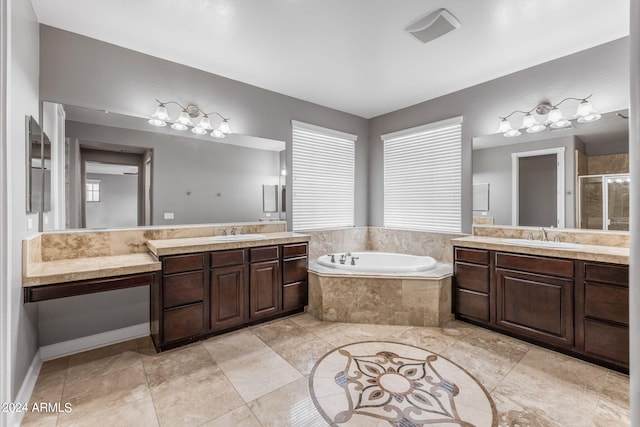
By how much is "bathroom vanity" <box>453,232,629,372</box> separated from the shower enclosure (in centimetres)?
26

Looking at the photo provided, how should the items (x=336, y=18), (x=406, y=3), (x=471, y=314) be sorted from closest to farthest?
1. (x=406, y=3)
2. (x=336, y=18)
3. (x=471, y=314)

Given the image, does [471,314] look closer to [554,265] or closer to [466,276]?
[466,276]

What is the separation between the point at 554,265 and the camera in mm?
2629

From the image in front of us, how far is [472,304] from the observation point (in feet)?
10.4

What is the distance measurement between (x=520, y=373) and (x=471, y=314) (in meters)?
0.89

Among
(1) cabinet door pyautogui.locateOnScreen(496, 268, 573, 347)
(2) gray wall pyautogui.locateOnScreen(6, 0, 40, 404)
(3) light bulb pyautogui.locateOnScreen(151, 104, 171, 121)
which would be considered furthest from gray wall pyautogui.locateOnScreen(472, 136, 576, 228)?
(2) gray wall pyautogui.locateOnScreen(6, 0, 40, 404)

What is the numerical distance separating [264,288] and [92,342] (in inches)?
62.3

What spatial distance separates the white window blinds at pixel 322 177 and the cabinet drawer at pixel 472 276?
1954mm

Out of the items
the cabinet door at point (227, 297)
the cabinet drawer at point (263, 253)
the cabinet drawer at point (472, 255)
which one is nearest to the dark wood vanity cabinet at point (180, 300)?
the cabinet door at point (227, 297)

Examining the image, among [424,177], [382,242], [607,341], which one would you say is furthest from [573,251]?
[382,242]

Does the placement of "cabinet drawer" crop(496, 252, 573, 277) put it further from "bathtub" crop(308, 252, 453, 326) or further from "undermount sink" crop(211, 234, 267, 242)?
"undermount sink" crop(211, 234, 267, 242)

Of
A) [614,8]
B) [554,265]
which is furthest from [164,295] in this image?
[614,8]

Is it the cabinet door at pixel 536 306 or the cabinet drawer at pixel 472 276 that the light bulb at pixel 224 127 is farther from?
Result: the cabinet door at pixel 536 306

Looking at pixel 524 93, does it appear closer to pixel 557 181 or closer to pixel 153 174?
pixel 557 181
